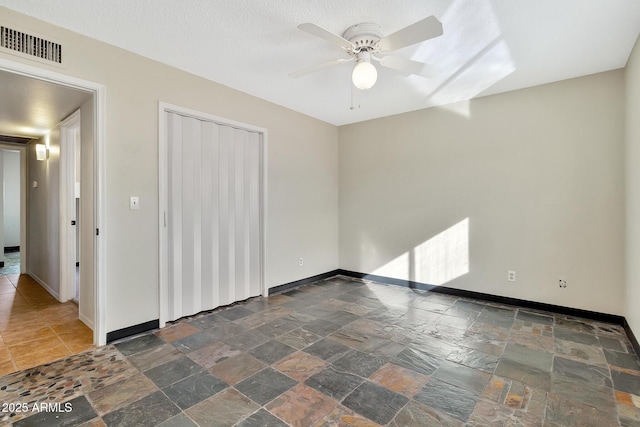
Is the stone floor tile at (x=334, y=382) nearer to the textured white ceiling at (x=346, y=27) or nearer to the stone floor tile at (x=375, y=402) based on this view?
the stone floor tile at (x=375, y=402)

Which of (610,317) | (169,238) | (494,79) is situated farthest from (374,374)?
(494,79)

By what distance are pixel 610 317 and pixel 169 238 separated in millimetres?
4566

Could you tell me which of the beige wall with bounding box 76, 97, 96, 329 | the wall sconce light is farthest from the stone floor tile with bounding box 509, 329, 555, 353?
the wall sconce light

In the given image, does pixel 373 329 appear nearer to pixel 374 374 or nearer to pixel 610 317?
pixel 374 374

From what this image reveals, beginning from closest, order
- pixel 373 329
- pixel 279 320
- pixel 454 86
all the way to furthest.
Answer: pixel 373 329, pixel 279 320, pixel 454 86

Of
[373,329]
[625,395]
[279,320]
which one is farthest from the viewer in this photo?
[279,320]

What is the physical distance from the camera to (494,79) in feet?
10.5

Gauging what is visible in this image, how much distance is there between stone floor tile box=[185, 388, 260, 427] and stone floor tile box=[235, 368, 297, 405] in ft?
0.16

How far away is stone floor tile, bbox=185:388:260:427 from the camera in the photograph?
1.67 m

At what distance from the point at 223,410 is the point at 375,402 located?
3.00 ft

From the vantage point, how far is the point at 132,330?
2.72m

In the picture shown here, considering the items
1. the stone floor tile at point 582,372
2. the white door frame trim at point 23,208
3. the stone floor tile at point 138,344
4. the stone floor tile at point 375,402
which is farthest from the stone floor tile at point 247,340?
the white door frame trim at point 23,208

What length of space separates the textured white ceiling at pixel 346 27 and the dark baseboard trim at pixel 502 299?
2.49 meters

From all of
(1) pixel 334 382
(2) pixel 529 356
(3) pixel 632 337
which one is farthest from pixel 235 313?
(3) pixel 632 337
